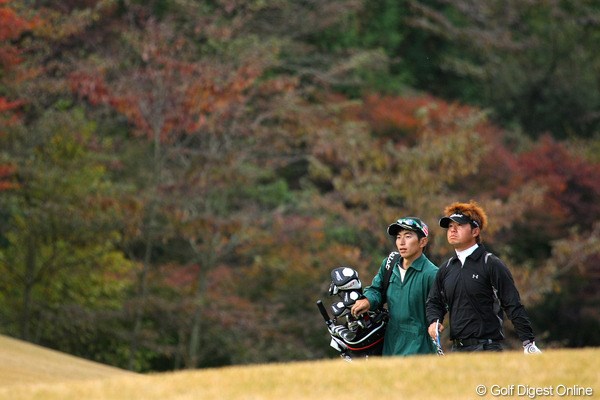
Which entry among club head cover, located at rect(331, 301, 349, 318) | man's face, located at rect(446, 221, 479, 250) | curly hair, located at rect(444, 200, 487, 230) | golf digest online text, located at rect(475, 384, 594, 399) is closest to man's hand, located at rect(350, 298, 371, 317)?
club head cover, located at rect(331, 301, 349, 318)

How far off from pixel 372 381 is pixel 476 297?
159 centimetres

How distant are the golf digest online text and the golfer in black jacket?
119 centimetres

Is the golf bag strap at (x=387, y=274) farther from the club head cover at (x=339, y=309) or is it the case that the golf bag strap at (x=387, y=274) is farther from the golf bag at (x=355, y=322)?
the club head cover at (x=339, y=309)

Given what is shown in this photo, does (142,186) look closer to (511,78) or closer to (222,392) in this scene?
(511,78)

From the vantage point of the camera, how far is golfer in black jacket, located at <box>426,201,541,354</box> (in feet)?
29.3

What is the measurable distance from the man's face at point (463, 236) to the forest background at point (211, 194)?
16.6 metres

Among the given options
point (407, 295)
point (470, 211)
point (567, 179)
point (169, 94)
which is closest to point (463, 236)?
point (470, 211)

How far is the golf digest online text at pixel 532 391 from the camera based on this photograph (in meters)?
7.54

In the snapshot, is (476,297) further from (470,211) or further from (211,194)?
(211,194)

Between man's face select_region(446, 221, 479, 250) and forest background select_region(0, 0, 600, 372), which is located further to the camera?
forest background select_region(0, 0, 600, 372)

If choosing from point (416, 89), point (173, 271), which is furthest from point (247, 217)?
point (416, 89)

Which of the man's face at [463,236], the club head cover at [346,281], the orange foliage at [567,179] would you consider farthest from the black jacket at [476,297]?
the orange foliage at [567,179]

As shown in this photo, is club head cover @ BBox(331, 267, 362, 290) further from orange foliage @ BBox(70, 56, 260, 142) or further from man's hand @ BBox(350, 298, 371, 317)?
orange foliage @ BBox(70, 56, 260, 142)

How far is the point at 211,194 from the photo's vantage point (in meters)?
28.9
